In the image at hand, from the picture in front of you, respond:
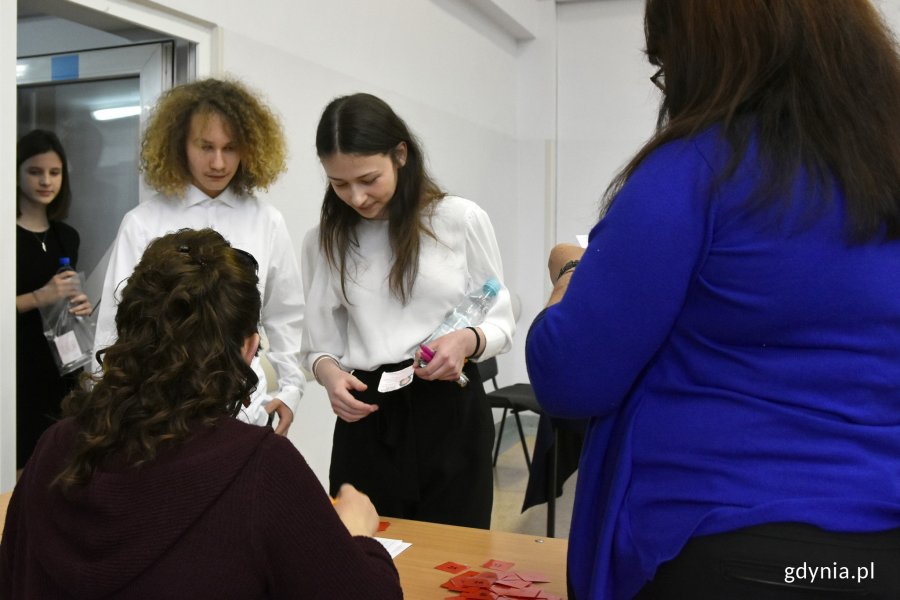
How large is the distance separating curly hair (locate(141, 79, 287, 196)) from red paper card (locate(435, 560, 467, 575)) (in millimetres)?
1268

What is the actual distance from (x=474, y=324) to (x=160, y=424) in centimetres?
113

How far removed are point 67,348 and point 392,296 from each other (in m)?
1.45

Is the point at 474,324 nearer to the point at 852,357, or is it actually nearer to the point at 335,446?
the point at 335,446

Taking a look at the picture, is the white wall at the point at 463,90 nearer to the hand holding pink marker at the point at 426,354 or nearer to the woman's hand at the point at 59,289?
the woman's hand at the point at 59,289

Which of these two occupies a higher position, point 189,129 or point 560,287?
point 189,129

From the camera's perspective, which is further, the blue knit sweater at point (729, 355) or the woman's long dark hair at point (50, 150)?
the woman's long dark hair at point (50, 150)

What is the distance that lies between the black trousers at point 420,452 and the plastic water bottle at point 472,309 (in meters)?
0.14

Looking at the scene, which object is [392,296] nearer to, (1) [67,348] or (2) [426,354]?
(2) [426,354]

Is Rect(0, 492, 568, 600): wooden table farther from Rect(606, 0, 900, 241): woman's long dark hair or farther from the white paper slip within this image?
Rect(606, 0, 900, 241): woman's long dark hair

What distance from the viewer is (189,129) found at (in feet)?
7.46

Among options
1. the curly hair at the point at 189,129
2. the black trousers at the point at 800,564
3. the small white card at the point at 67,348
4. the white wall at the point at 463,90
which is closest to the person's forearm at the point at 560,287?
the black trousers at the point at 800,564

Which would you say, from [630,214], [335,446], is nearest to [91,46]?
[335,446]

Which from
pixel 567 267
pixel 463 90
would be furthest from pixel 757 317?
pixel 463 90

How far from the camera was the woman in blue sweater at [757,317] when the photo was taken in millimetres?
844
